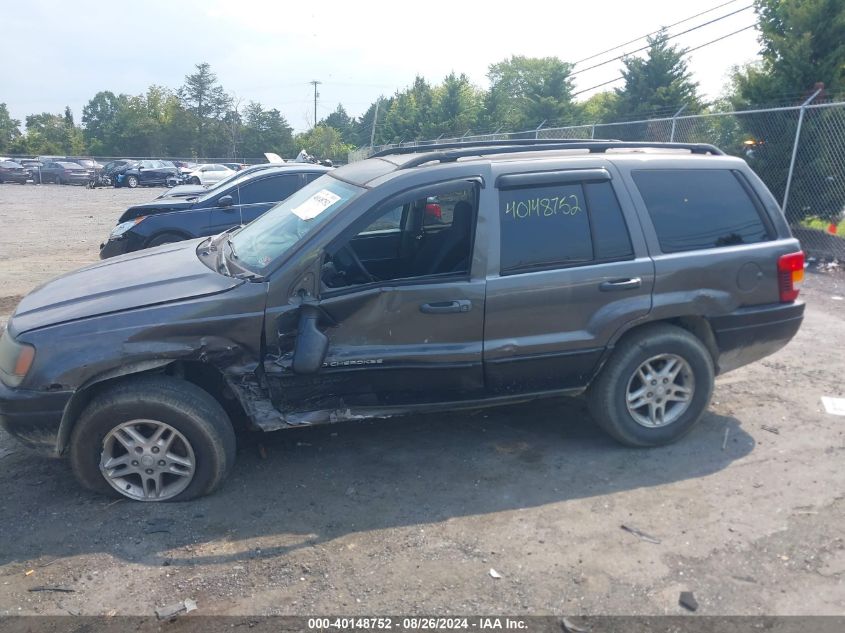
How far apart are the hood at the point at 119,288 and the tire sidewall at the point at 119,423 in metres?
0.54

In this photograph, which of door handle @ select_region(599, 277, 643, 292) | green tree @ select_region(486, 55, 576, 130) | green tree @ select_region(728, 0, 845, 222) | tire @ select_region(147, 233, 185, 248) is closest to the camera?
door handle @ select_region(599, 277, 643, 292)

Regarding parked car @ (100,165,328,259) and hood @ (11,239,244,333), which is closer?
hood @ (11,239,244,333)

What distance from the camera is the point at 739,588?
314cm

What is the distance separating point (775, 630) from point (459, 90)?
4256 cm

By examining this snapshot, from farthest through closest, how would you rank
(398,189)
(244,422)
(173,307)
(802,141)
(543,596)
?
(802,141)
(244,422)
(398,189)
(173,307)
(543,596)

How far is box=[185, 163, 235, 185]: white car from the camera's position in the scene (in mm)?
26859

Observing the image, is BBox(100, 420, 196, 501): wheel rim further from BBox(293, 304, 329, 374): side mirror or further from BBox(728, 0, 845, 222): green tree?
BBox(728, 0, 845, 222): green tree

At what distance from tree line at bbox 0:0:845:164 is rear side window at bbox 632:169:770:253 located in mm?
9881

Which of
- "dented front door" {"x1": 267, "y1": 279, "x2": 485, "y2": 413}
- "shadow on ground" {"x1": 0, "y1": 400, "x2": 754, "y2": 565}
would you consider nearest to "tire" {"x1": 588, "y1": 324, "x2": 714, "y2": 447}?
"shadow on ground" {"x1": 0, "y1": 400, "x2": 754, "y2": 565}

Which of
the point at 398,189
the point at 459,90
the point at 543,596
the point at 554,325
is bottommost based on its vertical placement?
the point at 543,596

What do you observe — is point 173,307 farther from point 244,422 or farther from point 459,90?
point 459,90

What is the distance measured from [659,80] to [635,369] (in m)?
27.0

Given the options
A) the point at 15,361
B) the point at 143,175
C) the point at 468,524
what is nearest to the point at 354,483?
the point at 468,524

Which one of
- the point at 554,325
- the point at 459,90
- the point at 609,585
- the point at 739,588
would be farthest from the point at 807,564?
the point at 459,90
